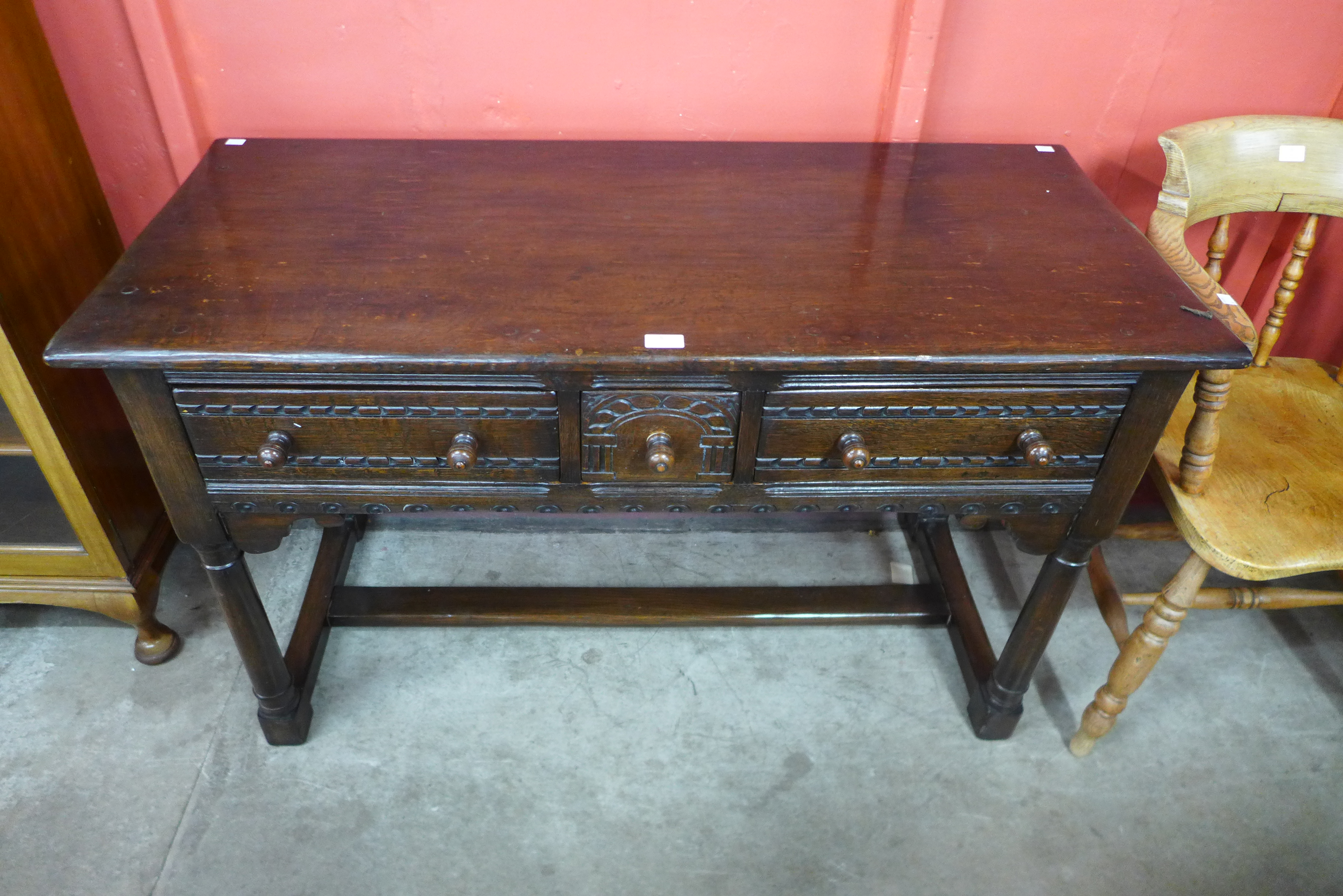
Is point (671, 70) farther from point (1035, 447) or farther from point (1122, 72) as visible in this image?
point (1035, 447)

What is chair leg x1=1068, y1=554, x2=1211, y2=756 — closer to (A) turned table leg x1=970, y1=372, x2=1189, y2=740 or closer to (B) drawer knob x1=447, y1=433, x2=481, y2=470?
(A) turned table leg x1=970, y1=372, x2=1189, y2=740

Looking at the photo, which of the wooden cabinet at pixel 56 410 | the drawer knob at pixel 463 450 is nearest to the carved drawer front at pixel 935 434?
the drawer knob at pixel 463 450

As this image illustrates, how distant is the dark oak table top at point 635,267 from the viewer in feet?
4.40

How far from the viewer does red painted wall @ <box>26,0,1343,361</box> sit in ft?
6.14

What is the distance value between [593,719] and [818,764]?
1.66ft

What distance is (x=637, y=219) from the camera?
1.65m

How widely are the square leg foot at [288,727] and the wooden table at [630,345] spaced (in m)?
0.22

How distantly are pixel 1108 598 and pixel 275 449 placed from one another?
5.75ft

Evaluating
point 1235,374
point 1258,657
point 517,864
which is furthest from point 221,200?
point 1258,657

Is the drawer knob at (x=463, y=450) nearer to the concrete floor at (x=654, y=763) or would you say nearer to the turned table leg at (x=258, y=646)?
the turned table leg at (x=258, y=646)

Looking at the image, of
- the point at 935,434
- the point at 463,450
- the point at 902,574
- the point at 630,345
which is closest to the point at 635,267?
the point at 630,345

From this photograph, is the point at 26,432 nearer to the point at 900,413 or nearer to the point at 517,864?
the point at 517,864

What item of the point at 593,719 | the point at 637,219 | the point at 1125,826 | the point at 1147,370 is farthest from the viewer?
the point at 593,719

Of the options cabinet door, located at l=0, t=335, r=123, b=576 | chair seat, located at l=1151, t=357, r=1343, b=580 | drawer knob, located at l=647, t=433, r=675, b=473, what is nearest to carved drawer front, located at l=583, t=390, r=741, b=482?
drawer knob, located at l=647, t=433, r=675, b=473
